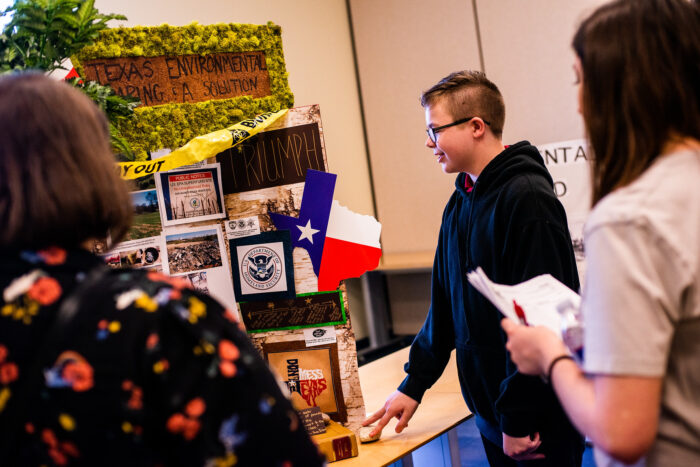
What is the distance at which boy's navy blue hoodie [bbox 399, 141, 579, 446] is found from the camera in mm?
1462

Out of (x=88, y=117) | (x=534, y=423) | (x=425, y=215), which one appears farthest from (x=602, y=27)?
(x=425, y=215)

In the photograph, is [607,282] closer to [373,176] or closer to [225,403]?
[225,403]

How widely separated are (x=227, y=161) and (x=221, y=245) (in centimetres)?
23

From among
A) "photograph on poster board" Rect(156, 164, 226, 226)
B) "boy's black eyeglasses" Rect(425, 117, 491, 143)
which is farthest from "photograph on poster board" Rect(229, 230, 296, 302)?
"boy's black eyeglasses" Rect(425, 117, 491, 143)

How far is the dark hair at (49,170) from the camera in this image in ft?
2.34

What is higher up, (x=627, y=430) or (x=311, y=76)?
(x=311, y=76)

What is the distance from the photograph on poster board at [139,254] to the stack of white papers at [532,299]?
0.90 metres

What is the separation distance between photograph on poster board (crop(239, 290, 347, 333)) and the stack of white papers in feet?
2.22

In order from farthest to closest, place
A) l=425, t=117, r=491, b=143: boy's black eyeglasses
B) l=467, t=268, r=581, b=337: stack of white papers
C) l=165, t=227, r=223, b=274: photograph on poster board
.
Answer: l=425, t=117, r=491, b=143: boy's black eyeglasses → l=165, t=227, r=223, b=274: photograph on poster board → l=467, t=268, r=581, b=337: stack of white papers

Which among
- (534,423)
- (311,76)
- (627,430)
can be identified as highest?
(311,76)

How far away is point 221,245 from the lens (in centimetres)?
174

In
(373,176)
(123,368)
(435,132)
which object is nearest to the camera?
(123,368)

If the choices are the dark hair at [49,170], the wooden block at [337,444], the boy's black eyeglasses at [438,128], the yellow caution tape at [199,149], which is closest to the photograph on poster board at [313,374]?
the wooden block at [337,444]

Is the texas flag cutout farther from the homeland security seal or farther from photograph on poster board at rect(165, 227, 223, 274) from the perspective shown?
photograph on poster board at rect(165, 227, 223, 274)
